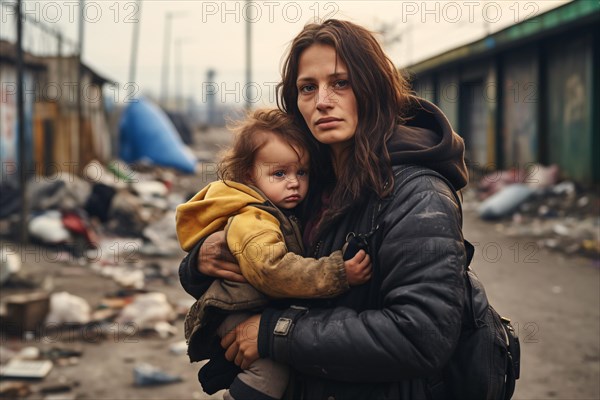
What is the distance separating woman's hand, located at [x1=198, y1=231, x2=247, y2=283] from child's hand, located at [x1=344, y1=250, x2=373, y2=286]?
31 cm

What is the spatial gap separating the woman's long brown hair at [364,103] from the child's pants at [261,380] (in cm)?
41

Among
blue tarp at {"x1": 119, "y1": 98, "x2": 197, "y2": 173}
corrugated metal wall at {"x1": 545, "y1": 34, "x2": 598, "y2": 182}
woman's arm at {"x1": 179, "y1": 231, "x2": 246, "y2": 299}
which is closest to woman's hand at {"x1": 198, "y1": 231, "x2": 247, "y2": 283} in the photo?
woman's arm at {"x1": 179, "y1": 231, "x2": 246, "y2": 299}

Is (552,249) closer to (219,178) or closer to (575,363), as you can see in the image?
(575,363)

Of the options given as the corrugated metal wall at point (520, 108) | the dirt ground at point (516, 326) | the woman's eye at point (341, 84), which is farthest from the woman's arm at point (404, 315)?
the corrugated metal wall at point (520, 108)

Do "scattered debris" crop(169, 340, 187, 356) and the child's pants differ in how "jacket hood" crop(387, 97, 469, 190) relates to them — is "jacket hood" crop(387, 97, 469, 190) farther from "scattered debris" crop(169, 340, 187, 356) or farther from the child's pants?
"scattered debris" crop(169, 340, 187, 356)

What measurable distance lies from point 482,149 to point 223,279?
16412mm

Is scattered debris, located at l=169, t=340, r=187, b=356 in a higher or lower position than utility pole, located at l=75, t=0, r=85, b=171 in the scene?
lower

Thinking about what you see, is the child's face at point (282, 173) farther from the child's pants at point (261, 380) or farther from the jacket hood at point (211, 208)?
→ the child's pants at point (261, 380)

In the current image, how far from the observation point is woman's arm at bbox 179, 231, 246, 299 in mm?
1815

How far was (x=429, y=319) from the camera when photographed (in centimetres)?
149

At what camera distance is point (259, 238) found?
175 centimetres

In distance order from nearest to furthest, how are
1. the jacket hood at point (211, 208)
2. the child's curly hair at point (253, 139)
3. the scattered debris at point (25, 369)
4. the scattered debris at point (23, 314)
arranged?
the jacket hood at point (211, 208)
the child's curly hair at point (253, 139)
the scattered debris at point (25, 369)
the scattered debris at point (23, 314)

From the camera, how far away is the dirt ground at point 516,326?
435 cm

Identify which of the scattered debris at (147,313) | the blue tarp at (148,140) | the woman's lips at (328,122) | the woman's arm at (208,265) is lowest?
the scattered debris at (147,313)
